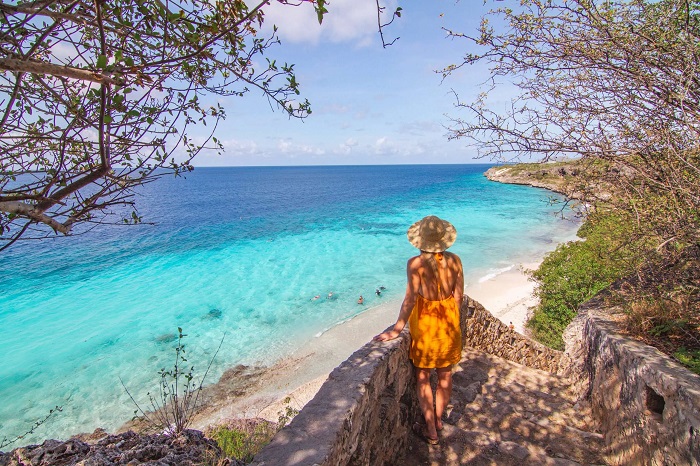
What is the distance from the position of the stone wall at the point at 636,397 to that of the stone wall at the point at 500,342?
124 cm

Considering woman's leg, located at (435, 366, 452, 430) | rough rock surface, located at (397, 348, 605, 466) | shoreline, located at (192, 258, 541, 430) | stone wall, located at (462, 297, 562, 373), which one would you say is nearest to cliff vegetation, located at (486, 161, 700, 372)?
rough rock surface, located at (397, 348, 605, 466)

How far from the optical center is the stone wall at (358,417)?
2.22m

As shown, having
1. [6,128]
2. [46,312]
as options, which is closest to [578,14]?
[6,128]

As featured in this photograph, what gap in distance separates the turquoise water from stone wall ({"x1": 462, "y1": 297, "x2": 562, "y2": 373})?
6.81ft

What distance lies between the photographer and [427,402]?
3.65 metres

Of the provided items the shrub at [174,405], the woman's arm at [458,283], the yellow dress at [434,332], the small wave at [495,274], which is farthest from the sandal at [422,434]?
the small wave at [495,274]

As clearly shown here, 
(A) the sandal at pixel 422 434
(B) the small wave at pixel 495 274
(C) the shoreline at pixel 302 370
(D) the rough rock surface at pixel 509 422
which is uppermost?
(A) the sandal at pixel 422 434

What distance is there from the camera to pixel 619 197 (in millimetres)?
4098

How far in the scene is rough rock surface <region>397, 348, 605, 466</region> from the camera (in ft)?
11.5

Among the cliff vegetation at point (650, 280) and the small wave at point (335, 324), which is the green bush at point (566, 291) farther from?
the small wave at point (335, 324)

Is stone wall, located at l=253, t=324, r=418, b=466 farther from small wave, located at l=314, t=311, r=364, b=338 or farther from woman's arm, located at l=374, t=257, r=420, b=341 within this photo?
small wave, located at l=314, t=311, r=364, b=338

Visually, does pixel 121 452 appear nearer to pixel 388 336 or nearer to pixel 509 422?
pixel 388 336

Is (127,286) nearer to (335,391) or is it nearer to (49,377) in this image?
(49,377)

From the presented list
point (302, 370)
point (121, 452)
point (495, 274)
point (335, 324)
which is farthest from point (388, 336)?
point (495, 274)
